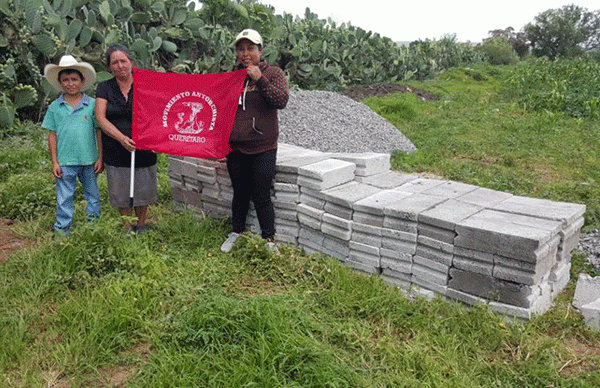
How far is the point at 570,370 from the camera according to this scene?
326 centimetres

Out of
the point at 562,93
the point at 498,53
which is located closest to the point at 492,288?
the point at 562,93

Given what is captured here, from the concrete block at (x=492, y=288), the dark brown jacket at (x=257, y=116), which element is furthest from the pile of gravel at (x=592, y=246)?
the dark brown jacket at (x=257, y=116)

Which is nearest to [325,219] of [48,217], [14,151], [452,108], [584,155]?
[48,217]

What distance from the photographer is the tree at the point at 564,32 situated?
157ft

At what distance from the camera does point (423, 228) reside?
4.06 meters

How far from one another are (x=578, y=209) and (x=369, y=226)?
1.70m

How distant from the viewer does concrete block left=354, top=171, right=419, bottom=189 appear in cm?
507

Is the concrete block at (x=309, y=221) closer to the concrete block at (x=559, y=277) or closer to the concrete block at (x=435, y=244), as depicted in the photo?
the concrete block at (x=435, y=244)

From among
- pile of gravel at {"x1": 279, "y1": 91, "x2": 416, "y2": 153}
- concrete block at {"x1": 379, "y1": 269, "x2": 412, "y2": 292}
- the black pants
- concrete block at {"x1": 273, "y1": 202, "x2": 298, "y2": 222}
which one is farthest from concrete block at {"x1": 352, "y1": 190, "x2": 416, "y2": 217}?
pile of gravel at {"x1": 279, "y1": 91, "x2": 416, "y2": 153}

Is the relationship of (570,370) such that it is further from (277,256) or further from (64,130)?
(64,130)

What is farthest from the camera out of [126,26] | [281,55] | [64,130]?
[281,55]

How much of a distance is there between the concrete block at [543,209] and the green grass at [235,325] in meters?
0.65

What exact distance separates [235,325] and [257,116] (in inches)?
75.4

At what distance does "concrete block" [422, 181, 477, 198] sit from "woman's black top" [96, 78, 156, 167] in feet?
8.69
